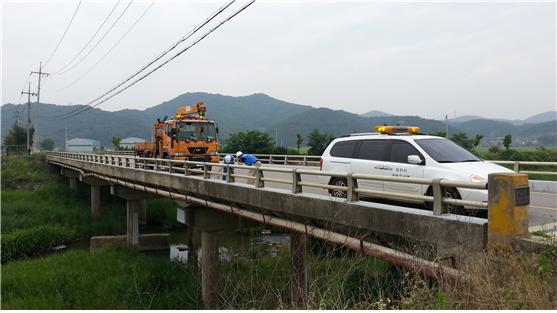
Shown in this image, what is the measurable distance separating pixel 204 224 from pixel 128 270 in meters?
6.24

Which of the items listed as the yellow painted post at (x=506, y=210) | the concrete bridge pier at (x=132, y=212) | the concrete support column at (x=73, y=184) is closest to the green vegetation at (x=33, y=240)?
the concrete bridge pier at (x=132, y=212)

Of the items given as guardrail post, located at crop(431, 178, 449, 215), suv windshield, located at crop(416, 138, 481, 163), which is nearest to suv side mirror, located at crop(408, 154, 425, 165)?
suv windshield, located at crop(416, 138, 481, 163)

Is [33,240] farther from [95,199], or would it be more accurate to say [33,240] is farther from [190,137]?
[190,137]

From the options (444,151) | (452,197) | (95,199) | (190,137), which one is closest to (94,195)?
(95,199)

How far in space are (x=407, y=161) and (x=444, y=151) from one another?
0.69m

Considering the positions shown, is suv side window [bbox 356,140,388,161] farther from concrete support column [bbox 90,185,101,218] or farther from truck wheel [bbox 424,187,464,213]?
concrete support column [bbox 90,185,101,218]

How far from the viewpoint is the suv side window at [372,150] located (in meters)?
8.65

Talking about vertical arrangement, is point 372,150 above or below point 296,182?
above

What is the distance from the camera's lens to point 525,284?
4277 mm

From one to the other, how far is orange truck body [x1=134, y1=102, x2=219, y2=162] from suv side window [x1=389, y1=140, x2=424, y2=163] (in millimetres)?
13357

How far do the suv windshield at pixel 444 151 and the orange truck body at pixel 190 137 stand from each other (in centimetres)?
1389

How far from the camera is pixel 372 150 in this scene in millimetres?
8898

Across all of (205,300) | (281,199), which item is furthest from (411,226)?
(205,300)

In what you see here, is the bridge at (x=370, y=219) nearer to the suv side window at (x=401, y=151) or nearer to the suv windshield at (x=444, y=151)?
the suv side window at (x=401, y=151)
